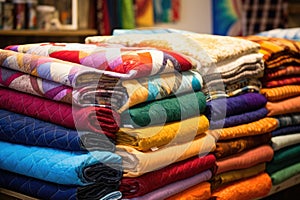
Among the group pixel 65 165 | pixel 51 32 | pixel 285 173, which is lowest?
pixel 285 173

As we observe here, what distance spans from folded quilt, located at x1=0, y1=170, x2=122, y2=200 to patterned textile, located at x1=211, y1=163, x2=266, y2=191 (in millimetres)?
355

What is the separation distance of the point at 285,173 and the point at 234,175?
26cm

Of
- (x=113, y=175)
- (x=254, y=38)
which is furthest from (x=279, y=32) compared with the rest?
(x=113, y=175)

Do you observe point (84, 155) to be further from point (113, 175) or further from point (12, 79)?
point (12, 79)

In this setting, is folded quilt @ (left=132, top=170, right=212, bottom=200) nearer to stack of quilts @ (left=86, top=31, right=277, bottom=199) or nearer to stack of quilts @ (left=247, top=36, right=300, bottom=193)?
stack of quilts @ (left=86, top=31, right=277, bottom=199)

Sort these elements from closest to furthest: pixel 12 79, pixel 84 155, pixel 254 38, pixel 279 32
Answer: pixel 84 155 < pixel 12 79 < pixel 254 38 < pixel 279 32

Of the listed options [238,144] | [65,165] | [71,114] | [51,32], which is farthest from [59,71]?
[51,32]

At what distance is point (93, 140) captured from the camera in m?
1.15

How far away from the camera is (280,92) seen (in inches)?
65.8

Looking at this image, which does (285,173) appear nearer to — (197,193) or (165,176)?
(197,193)

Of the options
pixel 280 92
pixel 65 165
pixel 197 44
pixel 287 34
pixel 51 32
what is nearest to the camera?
pixel 65 165

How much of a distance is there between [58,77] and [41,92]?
70 mm

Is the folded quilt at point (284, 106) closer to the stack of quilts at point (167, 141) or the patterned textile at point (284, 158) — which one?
the patterned textile at point (284, 158)

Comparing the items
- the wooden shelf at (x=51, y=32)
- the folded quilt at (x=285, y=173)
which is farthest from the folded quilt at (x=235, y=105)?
the wooden shelf at (x=51, y=32)
